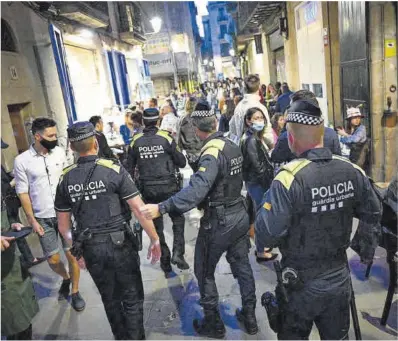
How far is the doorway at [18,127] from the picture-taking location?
7215mm

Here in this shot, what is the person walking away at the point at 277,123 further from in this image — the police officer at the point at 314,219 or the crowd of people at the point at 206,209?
the police officer at the point at 314,219

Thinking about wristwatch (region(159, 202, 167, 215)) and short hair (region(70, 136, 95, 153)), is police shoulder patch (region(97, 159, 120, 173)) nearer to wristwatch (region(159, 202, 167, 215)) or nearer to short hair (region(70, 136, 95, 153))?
short hair (region(70, 136, 95, 153))

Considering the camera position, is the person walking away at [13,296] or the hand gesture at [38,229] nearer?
the person walking away at [13,296]

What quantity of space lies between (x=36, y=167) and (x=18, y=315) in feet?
5.38

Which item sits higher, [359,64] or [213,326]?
[359,64]

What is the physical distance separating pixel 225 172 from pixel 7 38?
21.0ft

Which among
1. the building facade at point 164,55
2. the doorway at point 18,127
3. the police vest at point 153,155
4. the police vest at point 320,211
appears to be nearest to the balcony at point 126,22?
the doorway at point 18,127

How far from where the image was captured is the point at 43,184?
13.2ft

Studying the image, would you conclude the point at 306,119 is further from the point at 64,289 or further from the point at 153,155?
the point at 64,289

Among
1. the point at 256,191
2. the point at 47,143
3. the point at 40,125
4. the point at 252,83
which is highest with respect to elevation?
the point at 252,83

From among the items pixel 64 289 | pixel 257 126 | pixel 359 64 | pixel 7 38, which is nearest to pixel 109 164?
pixel 257 126

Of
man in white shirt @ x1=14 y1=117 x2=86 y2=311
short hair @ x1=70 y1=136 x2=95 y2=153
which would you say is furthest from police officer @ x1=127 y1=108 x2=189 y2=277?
short hair @ x1=70 y1=136 x2=95 y2=153

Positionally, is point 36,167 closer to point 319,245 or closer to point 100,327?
point 100,327

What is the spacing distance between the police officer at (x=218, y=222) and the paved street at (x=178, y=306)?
30 centimetres
